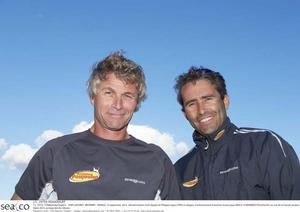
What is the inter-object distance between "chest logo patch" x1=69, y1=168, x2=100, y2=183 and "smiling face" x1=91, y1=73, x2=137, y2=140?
1.82 ft

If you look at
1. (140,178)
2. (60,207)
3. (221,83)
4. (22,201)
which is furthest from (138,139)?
(221,83)

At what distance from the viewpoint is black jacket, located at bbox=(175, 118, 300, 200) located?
5.50 metres

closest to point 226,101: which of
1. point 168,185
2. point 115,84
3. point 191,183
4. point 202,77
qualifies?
point 202,77

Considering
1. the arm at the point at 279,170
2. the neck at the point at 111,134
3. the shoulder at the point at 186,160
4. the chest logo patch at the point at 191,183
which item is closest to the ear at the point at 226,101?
the shoulder at the point at 186,160

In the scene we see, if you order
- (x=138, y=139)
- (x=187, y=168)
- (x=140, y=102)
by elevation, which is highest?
(x=140, y=102)

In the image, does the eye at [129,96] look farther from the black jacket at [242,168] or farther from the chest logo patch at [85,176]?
the black jacket at [242,168]

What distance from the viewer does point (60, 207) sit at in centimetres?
465

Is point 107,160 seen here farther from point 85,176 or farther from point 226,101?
point 226,101

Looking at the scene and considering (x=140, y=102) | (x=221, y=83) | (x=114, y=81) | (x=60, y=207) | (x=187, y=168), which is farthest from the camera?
(x=221, y=83)

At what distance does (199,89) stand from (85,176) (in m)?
2.94

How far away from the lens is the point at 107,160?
4855mm

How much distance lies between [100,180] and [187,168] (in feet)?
7.21

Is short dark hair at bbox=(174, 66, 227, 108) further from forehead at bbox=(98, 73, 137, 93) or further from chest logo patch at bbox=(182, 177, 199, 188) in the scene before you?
forehead at bbox=(98, 73, 137, 93)

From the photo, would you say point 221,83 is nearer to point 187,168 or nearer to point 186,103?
point 186,103
